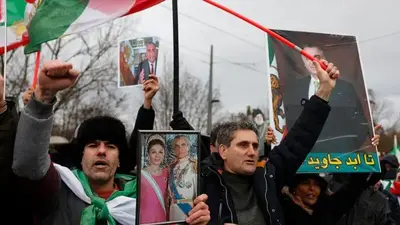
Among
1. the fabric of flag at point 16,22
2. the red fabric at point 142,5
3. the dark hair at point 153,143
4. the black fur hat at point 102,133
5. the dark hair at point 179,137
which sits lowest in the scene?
the dark hair at point 153,143

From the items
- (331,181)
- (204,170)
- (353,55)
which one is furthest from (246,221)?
(331,181)

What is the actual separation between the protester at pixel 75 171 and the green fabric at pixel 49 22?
74 centimetres

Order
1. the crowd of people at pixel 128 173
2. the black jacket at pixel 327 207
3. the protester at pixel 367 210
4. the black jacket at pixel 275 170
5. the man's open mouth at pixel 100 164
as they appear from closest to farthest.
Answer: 1. the crowd of people at pixel 128 173
2. the man's open mouth at pixel 100 164
3. the black jacket at pixel 275 170
4. the black jacket at pixel 327 207
5. the protester at pixel 367 210

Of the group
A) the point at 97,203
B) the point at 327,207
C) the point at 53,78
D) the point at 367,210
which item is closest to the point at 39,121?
the point at 53,78

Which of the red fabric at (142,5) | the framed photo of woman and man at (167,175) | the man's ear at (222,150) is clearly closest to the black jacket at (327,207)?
the man's ear at (222,150)

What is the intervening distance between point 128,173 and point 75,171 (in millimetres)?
517

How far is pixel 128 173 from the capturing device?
2951mm

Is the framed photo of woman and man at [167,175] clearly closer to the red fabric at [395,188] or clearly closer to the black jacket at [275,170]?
the black jacket at [275,170]

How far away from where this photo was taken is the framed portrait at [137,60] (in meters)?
3.60

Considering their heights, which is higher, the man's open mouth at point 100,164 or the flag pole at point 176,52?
the flag pole at point 176,52

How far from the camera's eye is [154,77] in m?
3.41

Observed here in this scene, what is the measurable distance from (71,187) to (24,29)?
4.79 ft

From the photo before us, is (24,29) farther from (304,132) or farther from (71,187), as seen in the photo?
(304,132)

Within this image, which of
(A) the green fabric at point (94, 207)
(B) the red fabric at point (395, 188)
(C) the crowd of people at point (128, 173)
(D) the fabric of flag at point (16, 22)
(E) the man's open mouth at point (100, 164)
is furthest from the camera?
(B) the red fabric at point (395, 188)
